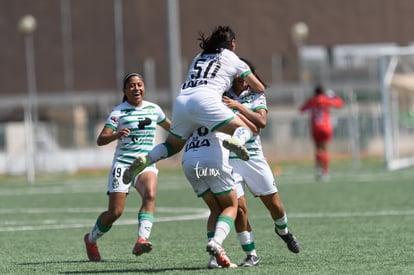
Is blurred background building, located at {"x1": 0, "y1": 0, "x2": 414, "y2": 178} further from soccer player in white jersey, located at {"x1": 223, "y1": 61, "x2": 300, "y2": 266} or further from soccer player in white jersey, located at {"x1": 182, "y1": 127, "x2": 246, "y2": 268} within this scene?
soccer player in white jersey, located at {"x1": 182, "y1": 127, "x2": 246, "y2": 268}

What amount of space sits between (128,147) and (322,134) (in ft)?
51.6

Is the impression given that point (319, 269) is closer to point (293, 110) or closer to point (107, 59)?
point (293, 110)

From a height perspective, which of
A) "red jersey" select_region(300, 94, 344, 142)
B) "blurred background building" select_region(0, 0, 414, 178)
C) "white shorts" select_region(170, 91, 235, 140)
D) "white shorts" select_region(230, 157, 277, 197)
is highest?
"white shorts" select_region(170, 91, 235, 140)

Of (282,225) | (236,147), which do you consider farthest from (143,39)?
(236,147)

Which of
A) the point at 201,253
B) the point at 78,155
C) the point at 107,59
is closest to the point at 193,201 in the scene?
the point at 201,253

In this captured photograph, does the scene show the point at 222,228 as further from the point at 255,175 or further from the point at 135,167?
the point at 255,175

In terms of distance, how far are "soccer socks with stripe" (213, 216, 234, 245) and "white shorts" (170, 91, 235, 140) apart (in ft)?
2.72

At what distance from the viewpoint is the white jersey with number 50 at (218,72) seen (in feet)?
36.1

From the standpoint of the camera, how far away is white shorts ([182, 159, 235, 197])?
1105cm

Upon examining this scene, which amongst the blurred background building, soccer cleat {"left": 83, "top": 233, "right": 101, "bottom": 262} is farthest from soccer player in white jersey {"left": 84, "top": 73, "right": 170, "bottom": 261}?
the blurred background building

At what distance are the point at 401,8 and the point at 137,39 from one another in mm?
14319

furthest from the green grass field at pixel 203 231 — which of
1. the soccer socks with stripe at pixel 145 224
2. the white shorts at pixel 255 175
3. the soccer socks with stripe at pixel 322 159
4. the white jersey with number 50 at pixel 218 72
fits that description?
the white jersey with number 50 at pixel 218 72

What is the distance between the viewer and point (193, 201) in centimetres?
2284

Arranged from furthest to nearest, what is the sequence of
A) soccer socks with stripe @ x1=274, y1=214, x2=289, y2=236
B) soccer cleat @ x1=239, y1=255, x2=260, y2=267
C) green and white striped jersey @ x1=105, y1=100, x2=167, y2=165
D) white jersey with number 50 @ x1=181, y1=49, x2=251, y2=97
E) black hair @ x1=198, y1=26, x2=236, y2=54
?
green and white striped jersey @ x1=105, y1=100, x2=167, y2=165
soccer socks with stripe @ x1=274, y1=214, x2=289, y2=236
soccer cleat @ x1=239, y1=255, x2=260, y2=267
black hair @ x1=198, y1=26, x2=236, y2=54
white jersey with number 50 @ x1=181, y1=49, x2=251, y2=97
